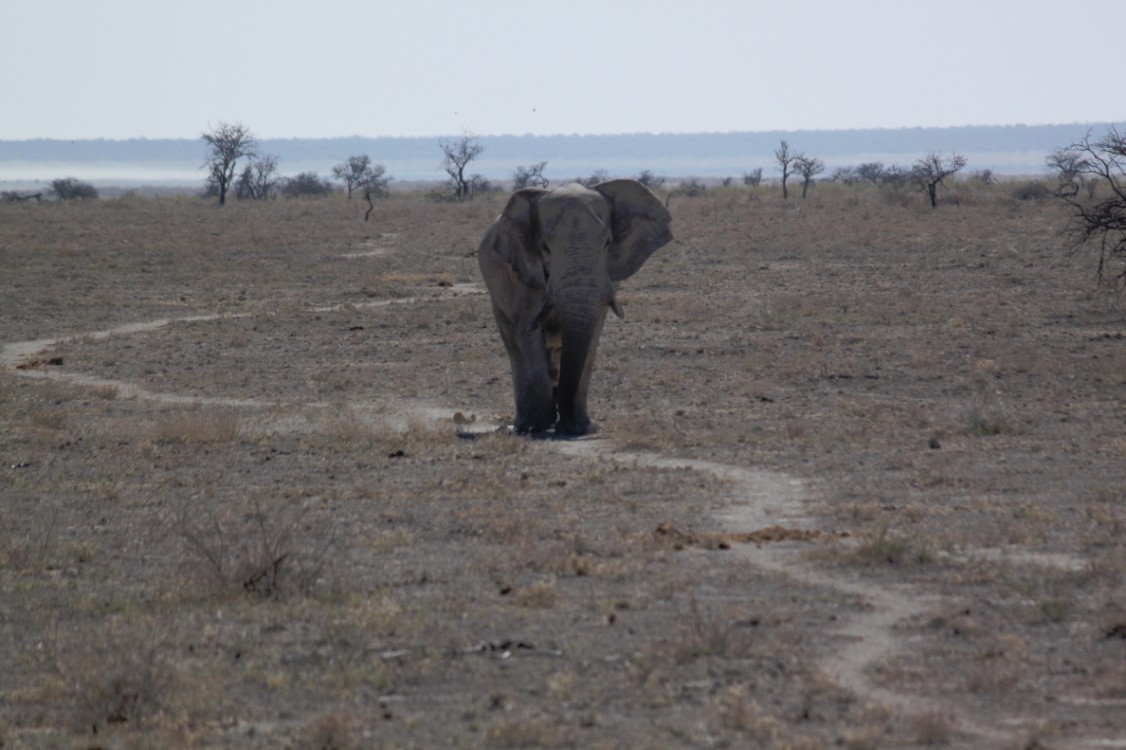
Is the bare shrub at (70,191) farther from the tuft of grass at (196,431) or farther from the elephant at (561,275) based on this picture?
the elephant at (561,275)

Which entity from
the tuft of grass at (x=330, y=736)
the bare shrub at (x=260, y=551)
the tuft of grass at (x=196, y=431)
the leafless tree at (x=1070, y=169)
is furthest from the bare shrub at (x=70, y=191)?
the tuft of grass at (x=330, y=736)

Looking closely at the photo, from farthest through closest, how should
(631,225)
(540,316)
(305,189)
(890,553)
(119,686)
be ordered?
(305,189), (631,225), (540,316), (890,553), (119,686)

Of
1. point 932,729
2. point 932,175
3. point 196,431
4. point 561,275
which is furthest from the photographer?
point 932,175

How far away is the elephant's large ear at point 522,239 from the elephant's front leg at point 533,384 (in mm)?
561

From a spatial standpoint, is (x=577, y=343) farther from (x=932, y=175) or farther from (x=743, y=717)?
Answer: (x=932, y=175)

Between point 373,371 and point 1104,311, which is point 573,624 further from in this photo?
point 1104,311

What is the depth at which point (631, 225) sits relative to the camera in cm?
1504

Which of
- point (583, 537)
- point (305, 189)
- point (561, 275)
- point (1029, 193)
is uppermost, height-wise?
point (561, 275)

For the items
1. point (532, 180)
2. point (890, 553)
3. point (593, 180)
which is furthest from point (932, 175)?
point (890, 553)

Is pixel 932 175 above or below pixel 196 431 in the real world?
above

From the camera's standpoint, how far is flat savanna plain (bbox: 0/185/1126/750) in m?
6.30

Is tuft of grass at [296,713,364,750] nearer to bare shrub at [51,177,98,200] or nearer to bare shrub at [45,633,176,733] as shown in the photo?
bare shrub at [45,633,176,733]

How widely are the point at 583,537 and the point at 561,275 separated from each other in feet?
15.7

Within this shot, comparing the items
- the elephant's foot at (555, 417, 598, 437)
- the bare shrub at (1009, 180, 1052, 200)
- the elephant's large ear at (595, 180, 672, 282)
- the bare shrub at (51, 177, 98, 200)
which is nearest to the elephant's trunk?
the elephant's foot at (555, 417, 598, 437)
